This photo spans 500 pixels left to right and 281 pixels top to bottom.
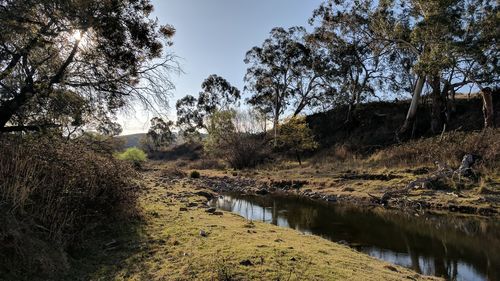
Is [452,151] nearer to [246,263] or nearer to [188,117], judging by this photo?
[246,263]

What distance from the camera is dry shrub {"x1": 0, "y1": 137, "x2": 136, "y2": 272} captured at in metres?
5.50

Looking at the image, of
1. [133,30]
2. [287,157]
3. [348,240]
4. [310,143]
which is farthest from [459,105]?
[133,30]

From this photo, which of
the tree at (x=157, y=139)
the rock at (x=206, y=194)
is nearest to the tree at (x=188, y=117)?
the tree at (x=157, y=139)

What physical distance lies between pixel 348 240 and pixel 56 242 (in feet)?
23.9

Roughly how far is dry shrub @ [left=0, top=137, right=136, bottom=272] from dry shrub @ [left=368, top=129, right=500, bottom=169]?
15.7 meters

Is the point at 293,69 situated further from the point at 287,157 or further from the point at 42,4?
the point at 42,4

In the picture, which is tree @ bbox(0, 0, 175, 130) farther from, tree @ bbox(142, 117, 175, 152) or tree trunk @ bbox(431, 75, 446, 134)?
tree @ bbox(142, 117, 175, 152)

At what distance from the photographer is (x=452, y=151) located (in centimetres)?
1892

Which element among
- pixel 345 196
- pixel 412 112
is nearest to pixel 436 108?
pixel 412 112

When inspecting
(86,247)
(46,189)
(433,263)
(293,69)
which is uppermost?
(293,69)

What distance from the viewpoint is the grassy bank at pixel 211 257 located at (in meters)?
5.44

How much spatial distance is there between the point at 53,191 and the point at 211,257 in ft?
9.38

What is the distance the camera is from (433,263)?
8.58 metres

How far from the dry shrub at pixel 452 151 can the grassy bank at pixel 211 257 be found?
41.8 feet
